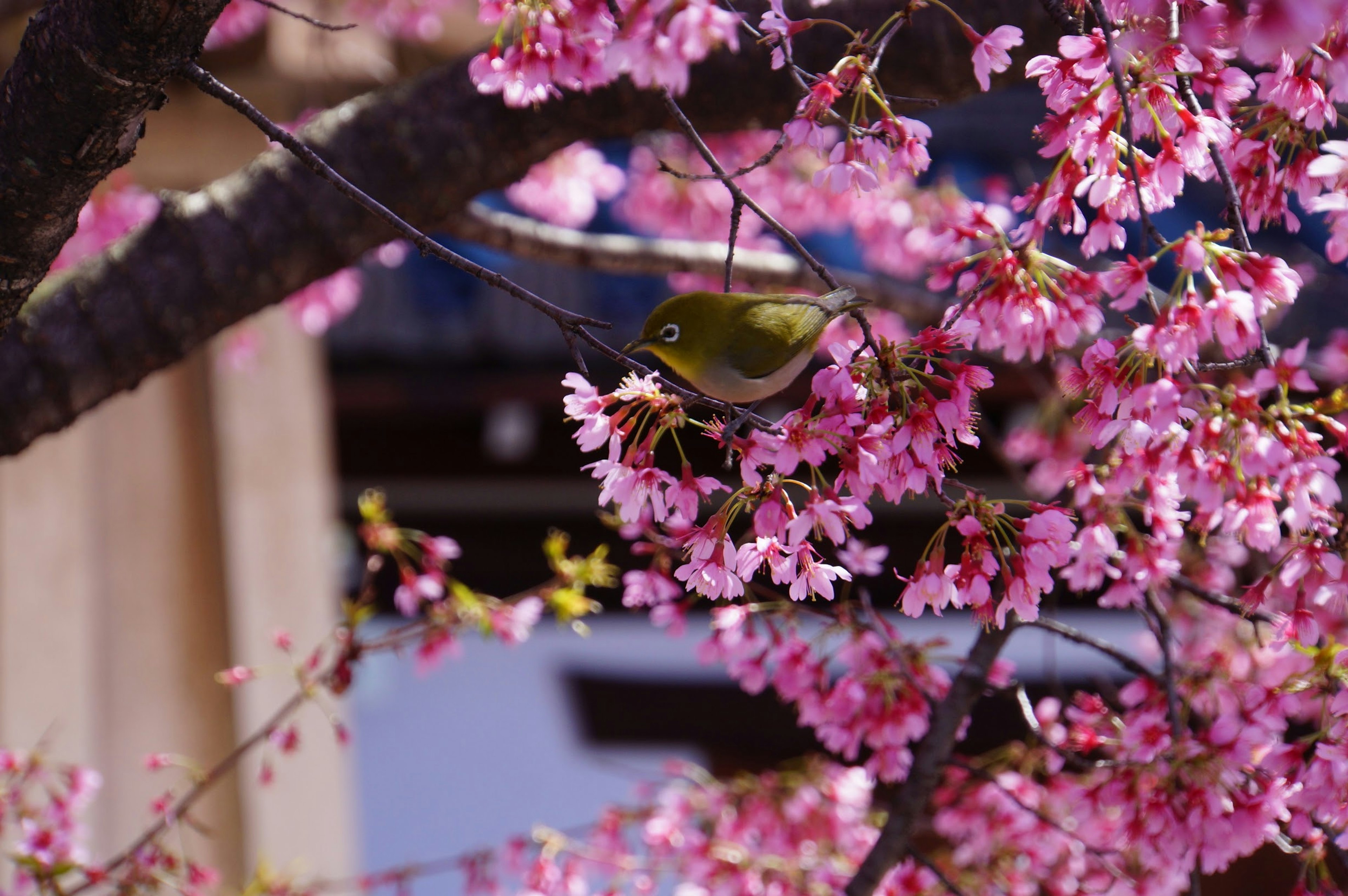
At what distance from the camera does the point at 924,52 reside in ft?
5.87

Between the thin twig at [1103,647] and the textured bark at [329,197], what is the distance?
2.91 feet

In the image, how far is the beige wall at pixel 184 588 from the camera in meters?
3.30

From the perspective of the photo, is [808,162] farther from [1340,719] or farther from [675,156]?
[1340,719]

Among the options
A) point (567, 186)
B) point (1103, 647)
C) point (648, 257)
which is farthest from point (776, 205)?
point (1103, 647)

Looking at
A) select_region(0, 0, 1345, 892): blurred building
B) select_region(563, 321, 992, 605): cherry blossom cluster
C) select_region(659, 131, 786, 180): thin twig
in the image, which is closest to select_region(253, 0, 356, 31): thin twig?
select_region(659, 131, 786, 180): thin twig

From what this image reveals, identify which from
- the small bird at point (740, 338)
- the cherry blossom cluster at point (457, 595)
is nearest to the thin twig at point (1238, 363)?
the small bird at point (740, 338)

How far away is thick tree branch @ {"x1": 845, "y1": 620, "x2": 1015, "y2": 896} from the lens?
1.61m

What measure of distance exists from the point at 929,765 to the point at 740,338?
73 centimetres

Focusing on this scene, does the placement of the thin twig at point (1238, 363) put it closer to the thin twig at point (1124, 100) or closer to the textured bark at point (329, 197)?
the thin twig at point (1124, 100)

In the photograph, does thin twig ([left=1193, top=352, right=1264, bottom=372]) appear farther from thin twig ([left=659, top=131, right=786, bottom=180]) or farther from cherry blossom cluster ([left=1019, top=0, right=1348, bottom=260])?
thin twig ([left=659, top=131, right=786, bottom=180])

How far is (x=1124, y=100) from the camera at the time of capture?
3.11 ft

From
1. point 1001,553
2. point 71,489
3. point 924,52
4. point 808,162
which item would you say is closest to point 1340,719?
point 1001,553

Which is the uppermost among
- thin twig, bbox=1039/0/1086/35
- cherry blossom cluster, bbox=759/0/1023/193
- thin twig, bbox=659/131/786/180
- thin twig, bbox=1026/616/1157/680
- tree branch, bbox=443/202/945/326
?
tree branch, bbox=443/202/945/326

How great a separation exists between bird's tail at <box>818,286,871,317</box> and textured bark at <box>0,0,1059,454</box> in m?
0.66
